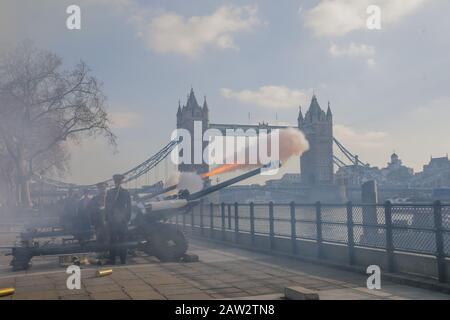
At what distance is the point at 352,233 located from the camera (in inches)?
388

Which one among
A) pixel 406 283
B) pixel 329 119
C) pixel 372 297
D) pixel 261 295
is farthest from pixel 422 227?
pixel 329 119

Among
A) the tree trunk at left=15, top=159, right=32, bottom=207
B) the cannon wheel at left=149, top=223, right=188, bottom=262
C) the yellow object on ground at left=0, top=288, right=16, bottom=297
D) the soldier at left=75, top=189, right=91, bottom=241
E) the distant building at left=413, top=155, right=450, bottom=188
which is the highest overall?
the distant building at left=413, top=155, right=450, bottom=188

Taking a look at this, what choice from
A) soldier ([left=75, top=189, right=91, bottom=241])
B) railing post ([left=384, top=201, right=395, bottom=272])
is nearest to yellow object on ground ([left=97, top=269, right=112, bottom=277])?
soldier ([left=75, top=189, right=91, bottom=241])

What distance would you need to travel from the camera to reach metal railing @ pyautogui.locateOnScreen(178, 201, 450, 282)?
7.77 meters

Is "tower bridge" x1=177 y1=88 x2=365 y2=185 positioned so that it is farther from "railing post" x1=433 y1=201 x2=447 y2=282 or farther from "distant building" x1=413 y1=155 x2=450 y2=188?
"railing post" x1=433 y1=201 x2=447 y2=282

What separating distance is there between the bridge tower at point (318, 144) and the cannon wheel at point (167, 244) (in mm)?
69465

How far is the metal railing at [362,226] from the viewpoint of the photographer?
25.5ft

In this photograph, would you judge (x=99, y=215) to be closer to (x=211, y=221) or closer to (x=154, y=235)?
(x=154, y=235)

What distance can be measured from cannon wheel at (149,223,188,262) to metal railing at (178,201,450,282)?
8.69ft

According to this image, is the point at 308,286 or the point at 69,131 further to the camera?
the point at 69,131

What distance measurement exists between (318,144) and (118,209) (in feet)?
253

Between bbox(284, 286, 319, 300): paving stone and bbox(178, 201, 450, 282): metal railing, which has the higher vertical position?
bbox(178, 201, 450, 282): metal railing
